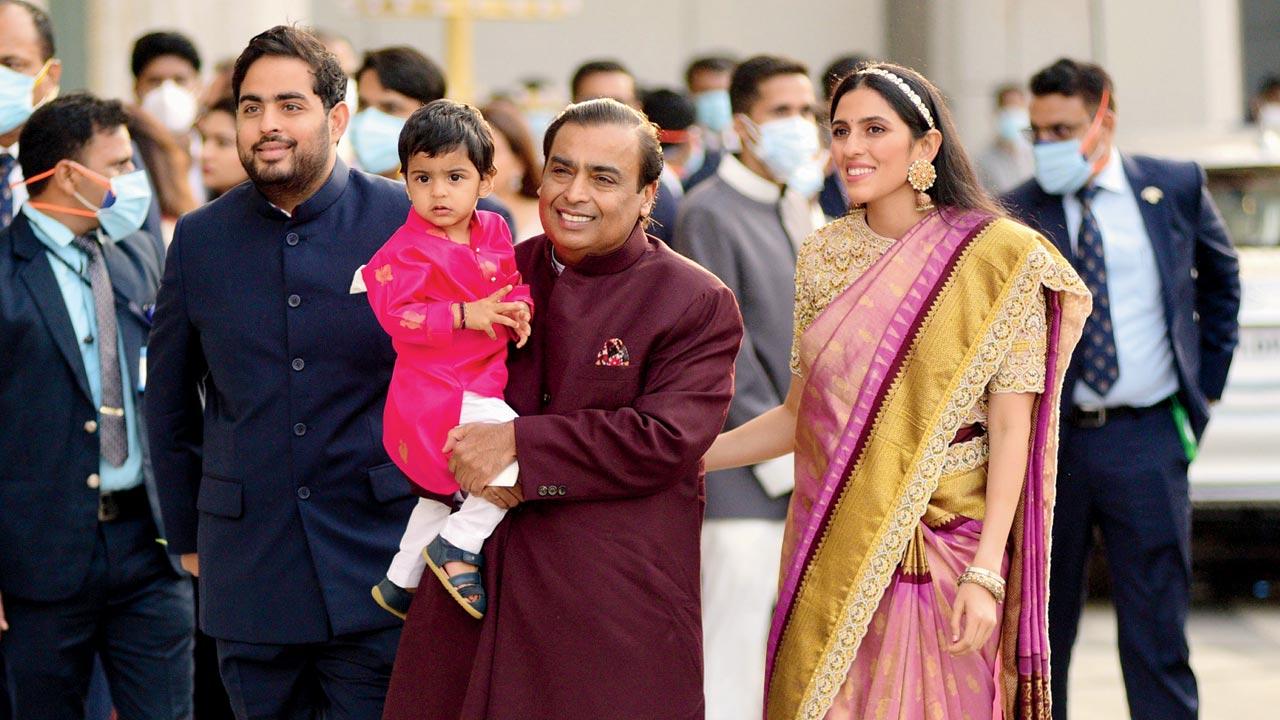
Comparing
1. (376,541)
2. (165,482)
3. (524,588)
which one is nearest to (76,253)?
(165,482)

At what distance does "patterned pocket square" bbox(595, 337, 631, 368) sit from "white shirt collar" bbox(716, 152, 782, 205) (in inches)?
87.5

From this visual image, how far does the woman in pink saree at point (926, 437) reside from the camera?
386 centimetres

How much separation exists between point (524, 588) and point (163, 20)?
11.7 meters

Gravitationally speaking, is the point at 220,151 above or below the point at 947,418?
above

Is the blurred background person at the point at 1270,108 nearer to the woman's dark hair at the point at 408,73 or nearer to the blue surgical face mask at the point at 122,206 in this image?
the woman's dark hair at the point at 408,73

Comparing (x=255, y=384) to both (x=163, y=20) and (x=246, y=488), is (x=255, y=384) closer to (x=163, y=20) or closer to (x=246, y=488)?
(x=246, y=488)

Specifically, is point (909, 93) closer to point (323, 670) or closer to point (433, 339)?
point (433, 339)

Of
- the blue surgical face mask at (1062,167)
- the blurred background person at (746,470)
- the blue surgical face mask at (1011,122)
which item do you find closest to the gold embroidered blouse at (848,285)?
the blurred background person at (746,470)

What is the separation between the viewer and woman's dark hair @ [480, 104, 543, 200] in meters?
6.89

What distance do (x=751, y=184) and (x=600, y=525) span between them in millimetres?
2360

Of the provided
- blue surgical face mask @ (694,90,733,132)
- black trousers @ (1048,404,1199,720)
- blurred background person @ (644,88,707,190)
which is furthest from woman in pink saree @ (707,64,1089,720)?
blue surgical face mask @ (694,90,733,132)

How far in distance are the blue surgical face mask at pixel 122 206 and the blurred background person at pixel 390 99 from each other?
131cm

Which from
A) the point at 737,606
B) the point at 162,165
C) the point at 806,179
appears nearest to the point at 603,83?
the point at 162,165

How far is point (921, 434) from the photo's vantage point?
12.7ft
